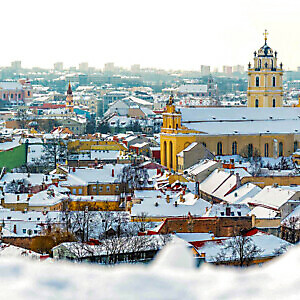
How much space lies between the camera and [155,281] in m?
1.19

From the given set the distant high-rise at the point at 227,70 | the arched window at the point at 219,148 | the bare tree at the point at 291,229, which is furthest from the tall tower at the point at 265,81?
the distant high-rise at the point at 227,70

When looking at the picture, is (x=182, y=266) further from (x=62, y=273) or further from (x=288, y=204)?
(x=288, y=204)

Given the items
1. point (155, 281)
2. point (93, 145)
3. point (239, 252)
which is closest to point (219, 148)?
point (93, 145)

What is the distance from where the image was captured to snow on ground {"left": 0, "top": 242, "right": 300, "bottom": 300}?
115cm

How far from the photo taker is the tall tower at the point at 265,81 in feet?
91.0

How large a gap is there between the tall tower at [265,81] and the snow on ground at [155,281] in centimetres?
2684

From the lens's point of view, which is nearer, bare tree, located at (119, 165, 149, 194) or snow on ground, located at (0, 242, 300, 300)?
snow on ground, located at (0, 242, 300, 300)

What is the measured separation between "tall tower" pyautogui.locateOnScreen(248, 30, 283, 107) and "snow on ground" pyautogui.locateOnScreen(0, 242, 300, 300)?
88.1ft

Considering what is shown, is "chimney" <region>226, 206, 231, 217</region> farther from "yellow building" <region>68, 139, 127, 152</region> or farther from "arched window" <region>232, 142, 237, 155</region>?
"yellow building" <region>68, 139, 127, 152</region>

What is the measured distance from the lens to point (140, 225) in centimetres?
1155

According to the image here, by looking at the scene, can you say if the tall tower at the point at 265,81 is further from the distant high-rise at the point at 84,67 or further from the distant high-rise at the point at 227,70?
the distant high-rise at the point at 84,67

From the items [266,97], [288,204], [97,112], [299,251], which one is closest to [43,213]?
[288,204]

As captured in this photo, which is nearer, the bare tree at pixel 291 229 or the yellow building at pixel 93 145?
the bare tree at pixel 291 229

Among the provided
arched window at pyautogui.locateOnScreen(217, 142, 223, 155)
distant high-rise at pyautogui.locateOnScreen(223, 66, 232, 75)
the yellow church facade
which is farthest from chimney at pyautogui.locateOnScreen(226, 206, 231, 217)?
distant high-rise at pyautogui.locateOnScreen(223, 66, 232, 75)
